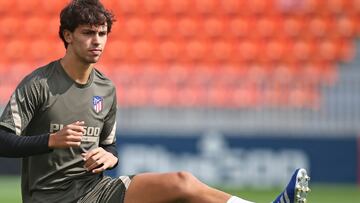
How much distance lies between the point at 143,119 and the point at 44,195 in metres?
7.99

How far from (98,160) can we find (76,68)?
23.9 inches

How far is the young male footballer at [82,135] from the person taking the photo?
5.09m

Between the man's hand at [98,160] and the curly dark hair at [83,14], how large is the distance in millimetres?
753

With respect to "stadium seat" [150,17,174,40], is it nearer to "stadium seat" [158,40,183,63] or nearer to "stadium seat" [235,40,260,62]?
"stadium seat" [158,40,183,63]

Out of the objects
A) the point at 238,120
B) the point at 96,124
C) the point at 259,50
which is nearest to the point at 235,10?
the point at 259,50

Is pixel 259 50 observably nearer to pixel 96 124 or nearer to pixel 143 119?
pixel 143 119

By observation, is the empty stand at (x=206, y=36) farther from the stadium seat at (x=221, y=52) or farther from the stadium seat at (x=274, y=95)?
the stadium seat at (x=274, y=95)

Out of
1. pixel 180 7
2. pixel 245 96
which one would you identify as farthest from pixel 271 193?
pixel 180 7

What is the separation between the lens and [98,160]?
523 cm

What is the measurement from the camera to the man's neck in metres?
5.43

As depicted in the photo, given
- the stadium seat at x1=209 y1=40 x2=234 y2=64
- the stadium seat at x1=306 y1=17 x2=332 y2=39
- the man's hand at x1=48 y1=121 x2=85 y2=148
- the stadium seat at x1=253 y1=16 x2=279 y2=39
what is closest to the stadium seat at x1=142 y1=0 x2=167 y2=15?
the stadium seat at x1=209 y1=40 x2=234 y2=64

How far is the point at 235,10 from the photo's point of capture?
17.0 meters

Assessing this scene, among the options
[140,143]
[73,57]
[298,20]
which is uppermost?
[298,20]

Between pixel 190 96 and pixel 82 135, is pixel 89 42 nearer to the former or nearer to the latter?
pixel 82 135
